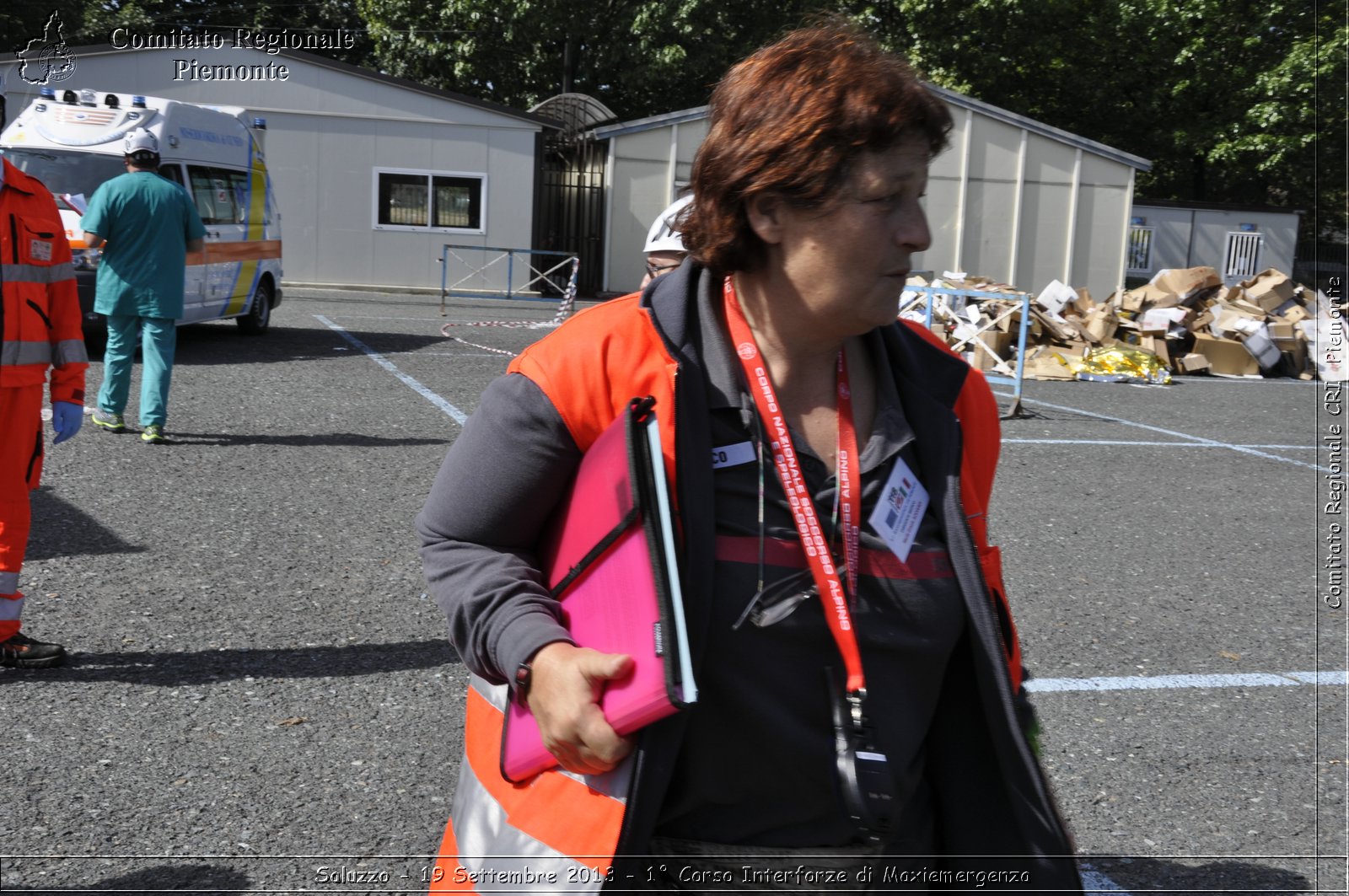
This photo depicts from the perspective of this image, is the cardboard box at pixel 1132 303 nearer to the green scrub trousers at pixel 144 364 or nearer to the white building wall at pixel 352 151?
the white building wall at pixel 352 151

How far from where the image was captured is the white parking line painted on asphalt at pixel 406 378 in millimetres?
10422

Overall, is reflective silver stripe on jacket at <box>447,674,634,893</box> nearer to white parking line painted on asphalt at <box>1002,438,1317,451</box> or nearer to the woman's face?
the woman's face

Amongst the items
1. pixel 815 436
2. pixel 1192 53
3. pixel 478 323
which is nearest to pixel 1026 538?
pixel 815 436

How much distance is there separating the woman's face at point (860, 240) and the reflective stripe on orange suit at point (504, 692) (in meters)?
0.24

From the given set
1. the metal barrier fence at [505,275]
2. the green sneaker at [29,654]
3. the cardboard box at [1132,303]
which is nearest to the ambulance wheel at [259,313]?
the metal barrier fence at [505,275]

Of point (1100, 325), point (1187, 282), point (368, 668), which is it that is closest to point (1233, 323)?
point (1187, 282)

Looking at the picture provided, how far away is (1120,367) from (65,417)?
14462mm

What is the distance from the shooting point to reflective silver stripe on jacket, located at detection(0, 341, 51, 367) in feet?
14.0

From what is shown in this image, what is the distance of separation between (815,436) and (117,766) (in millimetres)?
2778

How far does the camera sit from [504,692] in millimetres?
1748

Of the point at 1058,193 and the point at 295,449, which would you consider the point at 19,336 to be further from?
the point at 1058,193

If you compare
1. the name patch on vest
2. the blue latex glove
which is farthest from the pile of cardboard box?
the name patch on vest

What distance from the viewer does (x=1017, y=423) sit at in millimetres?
11680

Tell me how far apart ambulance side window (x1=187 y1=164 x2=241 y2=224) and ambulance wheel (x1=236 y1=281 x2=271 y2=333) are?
3.91 feet
